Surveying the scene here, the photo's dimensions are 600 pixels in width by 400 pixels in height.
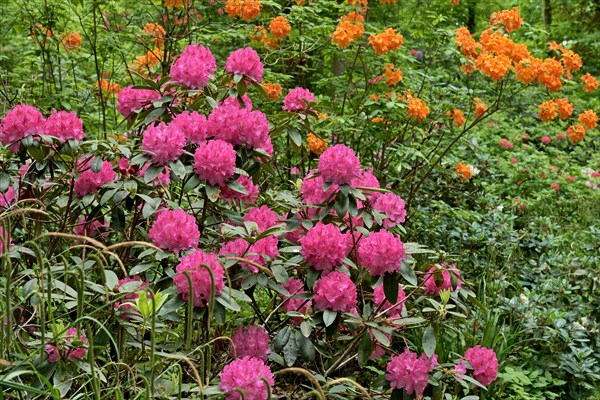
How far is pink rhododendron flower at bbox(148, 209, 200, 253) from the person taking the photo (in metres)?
2.10

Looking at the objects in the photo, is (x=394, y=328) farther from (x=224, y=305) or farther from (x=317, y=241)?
(x=224, y=305)

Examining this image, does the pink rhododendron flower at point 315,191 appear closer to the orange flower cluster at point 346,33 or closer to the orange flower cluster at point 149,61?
the orange flower cluster at point 346,33

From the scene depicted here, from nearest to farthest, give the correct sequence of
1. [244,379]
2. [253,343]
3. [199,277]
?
[244,379], [199,277], [253,343]

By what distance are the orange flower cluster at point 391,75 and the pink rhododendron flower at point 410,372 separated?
2213mm

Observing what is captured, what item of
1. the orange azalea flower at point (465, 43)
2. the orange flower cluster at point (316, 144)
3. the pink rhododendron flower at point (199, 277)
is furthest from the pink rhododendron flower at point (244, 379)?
the orange azalea flower at point (465, 43)

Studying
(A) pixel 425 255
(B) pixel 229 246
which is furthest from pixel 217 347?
(A) pixel 425 255

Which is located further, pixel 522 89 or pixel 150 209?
pixel 522 89

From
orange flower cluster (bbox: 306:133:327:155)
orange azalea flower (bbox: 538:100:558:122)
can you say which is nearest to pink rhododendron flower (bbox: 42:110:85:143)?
orange flower cluster (bbox: 306:133:327:155)

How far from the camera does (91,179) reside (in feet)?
7.97

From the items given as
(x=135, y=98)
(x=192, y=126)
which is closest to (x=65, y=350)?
(x=192, y=126)

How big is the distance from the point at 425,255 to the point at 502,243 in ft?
1.51

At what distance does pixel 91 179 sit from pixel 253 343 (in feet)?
2.46

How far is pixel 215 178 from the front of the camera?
7.57ft

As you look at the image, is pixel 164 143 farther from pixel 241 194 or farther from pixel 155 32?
pixel 155 32
